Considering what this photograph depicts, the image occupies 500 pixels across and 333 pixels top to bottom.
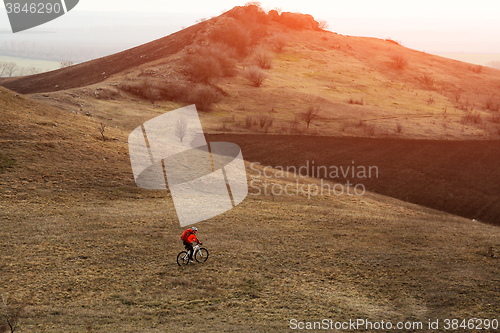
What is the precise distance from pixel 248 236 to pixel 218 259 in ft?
13.0

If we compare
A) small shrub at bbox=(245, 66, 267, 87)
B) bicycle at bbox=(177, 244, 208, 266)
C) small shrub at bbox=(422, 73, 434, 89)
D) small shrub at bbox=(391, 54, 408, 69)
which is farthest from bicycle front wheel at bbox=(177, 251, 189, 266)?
small shrub at bbox=(391, 54, 408, 69)

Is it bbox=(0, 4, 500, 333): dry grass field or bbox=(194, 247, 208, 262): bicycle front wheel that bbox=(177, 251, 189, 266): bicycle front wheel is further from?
bbox=(194, 247, 208, 262): bicycle front wheel

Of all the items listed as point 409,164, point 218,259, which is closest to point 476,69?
point 409,164

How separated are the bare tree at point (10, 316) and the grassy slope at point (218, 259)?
0.37m

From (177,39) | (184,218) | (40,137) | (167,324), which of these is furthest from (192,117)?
(177,39)

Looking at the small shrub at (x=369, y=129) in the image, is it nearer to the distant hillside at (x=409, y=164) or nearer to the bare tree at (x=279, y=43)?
the distant hillside at (x=409, y=164)

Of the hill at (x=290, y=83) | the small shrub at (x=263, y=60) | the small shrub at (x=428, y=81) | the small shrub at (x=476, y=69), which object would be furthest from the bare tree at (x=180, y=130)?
the small shrub at (x=476, y=69)

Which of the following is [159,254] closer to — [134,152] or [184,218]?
[184,218]

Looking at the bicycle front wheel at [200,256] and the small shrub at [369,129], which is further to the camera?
the small shrub at [369,129]

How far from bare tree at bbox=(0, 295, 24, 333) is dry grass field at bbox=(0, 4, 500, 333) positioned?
0.16m

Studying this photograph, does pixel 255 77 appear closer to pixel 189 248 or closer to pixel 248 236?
pixel 248 236

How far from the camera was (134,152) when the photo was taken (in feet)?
126

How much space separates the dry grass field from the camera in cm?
1394

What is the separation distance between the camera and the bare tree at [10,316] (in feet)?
38.0
